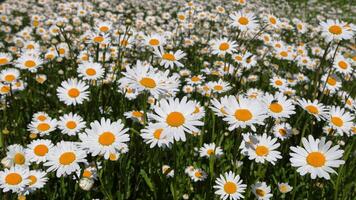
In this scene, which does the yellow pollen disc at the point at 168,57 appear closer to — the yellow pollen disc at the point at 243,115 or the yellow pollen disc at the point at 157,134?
the yellow pollen disc at the point at 157,134

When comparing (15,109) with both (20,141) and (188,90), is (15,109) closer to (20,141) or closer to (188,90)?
(20,141)

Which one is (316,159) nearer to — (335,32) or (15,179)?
(335,32)

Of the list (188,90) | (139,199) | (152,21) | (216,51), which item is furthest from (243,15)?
(152,21)

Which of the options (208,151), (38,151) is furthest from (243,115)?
(38,151)

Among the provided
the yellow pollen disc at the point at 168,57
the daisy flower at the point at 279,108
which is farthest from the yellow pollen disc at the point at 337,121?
the yellow pollen disc at the point at 168,57

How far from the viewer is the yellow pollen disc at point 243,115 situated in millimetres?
2438

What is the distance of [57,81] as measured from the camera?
5.07 m

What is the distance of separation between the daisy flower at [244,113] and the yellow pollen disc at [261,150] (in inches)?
20.7

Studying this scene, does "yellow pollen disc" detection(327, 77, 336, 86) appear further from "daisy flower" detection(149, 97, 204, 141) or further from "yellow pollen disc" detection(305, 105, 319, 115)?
"daisy flower" detection(149, 97, 204, 141)

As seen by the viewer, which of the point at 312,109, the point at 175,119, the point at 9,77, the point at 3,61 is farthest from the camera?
the point at 3,61

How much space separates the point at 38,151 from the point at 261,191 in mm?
1910

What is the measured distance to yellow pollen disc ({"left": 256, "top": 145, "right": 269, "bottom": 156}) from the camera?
2.90 meters

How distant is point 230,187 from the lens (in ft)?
9.11

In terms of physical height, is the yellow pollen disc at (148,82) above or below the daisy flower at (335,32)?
below
